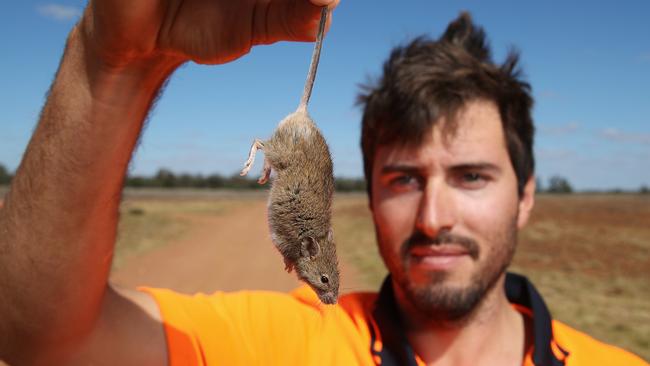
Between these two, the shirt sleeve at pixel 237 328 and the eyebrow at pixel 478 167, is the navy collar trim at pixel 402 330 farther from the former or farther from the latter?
the eyebrow at pixel 478 167

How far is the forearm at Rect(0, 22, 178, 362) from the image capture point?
213 centimetres

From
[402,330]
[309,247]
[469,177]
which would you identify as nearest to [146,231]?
[402,330]

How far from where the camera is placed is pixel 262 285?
13406mm

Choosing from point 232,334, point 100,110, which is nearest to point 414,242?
point 232,334

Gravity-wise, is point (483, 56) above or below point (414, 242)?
above

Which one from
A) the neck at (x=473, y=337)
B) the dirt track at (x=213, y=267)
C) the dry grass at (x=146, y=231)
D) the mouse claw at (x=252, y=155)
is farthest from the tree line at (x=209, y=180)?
the dry grass at (x=146, y=231)

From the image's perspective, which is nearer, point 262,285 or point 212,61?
point 212,61

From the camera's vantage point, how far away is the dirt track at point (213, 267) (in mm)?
13461

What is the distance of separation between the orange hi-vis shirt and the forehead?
1.15 metres

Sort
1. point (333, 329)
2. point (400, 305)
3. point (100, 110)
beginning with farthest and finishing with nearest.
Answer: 1. point (400, 305)
2. point (333, 329)
3. point (100, 110)

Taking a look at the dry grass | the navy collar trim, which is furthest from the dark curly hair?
the dry grass

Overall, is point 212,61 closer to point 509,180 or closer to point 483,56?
point 509,180

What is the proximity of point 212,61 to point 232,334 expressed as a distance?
1.98m

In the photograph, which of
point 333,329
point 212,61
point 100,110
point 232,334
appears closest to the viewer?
point 212,61
